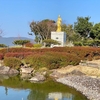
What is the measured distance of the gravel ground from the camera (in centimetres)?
1096

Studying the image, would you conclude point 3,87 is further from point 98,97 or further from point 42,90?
point 98,97

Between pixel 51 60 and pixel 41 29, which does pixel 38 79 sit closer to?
pixel 51 60

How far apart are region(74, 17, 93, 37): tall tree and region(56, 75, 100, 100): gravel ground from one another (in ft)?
72.2

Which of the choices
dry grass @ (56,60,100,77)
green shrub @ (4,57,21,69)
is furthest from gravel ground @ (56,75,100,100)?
green shrub @ (4,57,21,69)

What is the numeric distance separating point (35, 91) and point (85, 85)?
2487 millimetres

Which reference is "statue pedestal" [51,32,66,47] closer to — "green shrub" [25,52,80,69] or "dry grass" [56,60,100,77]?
"green shrub" [25,52,80,69]

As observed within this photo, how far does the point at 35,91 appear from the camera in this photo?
41.9 ft

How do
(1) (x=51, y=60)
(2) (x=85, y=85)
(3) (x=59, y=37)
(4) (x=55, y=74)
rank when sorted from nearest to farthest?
1. (2) (x=85, y=85)
2. (4) (x=55, y=74)
3. (1) (x=51, y=60)
4. (3) (x=59, y=37)

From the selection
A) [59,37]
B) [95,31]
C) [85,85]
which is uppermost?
[95,31]

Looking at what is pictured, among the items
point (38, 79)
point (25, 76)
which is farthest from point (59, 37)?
point (38, 79)

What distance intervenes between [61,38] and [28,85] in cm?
1681

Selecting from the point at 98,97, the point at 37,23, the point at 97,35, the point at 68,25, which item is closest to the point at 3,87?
the point at 98,97

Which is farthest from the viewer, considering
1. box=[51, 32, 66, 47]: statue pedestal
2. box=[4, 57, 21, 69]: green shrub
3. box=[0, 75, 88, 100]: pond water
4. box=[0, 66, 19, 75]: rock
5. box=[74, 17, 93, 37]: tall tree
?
box=[74, 17, 93, 37]: tall tree

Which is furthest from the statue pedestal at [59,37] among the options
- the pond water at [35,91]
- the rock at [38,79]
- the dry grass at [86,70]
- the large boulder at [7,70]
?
the pond water at [35,91]
